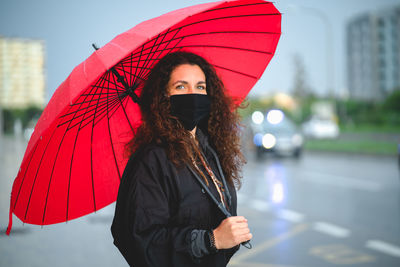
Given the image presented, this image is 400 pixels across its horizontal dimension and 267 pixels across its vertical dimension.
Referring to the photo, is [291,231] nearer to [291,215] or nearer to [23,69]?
[291,215]

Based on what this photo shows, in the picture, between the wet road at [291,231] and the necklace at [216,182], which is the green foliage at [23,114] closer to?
the wet road at [291,231]

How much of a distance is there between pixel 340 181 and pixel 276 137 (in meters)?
8.35

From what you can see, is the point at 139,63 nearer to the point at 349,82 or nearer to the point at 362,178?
the point at 362,178

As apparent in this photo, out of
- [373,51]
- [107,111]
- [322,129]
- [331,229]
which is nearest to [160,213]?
[107,111]

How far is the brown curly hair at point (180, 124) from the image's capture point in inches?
71.7

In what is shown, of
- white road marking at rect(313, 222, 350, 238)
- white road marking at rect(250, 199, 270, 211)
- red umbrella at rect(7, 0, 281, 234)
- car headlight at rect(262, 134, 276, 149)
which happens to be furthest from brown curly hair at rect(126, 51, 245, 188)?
car headlight at rect(262, 134, 276, 149)

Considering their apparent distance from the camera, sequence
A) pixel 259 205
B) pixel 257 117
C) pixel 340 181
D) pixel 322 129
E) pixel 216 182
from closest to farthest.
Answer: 1. pixel 216 182
2. pixel 259 205
3. pixel 340 181
4. pixel 257 117
5. pixel 322 129

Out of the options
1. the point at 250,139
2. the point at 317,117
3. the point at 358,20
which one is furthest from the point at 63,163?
the point at 358,20

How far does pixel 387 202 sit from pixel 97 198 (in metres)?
7.11

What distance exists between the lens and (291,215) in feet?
23.7

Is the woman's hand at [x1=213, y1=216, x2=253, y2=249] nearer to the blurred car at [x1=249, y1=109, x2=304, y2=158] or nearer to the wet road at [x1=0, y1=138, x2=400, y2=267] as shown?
the wet road at [x1=0, y1=138, x2=400, y2=267]

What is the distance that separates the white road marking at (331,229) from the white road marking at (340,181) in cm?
346

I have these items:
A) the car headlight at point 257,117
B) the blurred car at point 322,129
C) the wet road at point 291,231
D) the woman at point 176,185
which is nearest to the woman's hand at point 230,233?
the woman at point 176,185

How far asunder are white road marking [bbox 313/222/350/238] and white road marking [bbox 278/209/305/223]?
15.3 inches
